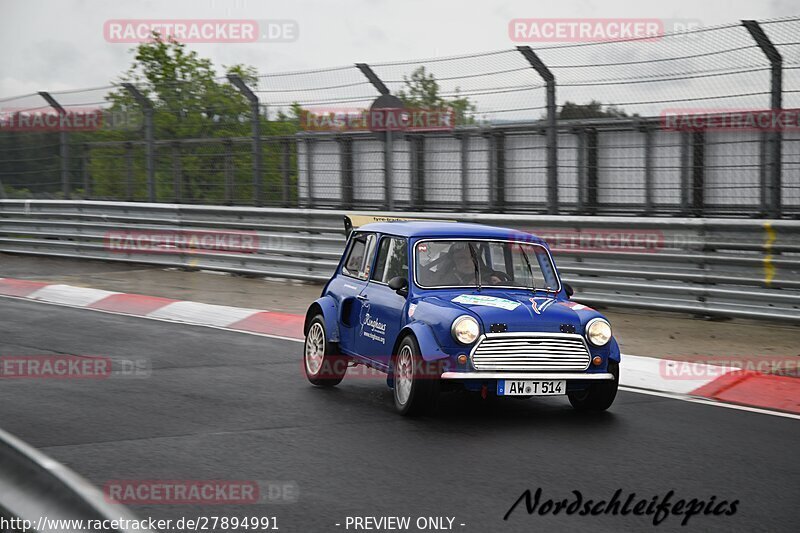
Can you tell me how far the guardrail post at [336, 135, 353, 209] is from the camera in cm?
1638

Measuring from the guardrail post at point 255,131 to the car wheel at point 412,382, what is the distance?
9.95 metres

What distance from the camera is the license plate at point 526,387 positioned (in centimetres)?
736

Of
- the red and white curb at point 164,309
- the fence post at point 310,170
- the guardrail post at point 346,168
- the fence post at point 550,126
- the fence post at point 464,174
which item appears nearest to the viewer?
the red and white curb at point 164,309

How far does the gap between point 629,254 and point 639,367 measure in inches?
128

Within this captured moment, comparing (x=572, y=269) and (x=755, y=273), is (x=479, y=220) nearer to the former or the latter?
(x=572, y=269)

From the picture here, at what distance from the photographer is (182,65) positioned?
39312 millimetres

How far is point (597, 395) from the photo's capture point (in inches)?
309

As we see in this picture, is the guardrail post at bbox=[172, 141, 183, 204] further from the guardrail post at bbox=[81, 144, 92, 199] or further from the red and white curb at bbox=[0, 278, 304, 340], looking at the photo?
the red and white curb at bbox=[0, 278, 304, 340]

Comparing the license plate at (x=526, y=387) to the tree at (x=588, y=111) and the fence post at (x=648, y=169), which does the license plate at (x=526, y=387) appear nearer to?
the fence post at (x=648, y=169)

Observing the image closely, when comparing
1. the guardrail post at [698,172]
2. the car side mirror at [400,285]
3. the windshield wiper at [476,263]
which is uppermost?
the guardrail post at [698,172]

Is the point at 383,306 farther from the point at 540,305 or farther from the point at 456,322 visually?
the point at 540,305

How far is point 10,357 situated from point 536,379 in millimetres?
5289

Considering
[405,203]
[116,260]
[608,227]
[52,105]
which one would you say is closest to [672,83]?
[608,227]

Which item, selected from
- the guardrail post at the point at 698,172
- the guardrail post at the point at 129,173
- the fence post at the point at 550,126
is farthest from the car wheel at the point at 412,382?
the guardrail post at the point at 129,173
